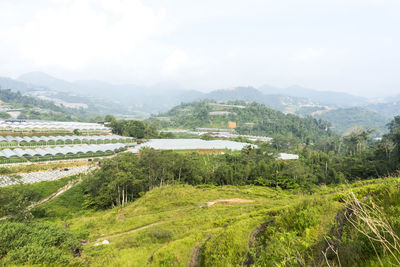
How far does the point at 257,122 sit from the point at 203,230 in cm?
8866

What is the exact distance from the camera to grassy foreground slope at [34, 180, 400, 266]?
15.2 ft

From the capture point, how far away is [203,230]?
919 centimetres

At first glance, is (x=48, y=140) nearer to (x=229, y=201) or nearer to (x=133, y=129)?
(x=133, y=129)

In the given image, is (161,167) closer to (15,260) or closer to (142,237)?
(142,237)

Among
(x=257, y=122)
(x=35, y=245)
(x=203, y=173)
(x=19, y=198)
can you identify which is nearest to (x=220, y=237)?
(x=35, y=245)

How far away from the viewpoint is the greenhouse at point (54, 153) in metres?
33.2

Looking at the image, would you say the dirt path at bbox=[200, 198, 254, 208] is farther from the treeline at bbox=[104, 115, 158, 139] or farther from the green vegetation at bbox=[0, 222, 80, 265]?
the treeline at bbox=[104, 115, 158, 139]

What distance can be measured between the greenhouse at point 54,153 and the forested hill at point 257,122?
2134 inches

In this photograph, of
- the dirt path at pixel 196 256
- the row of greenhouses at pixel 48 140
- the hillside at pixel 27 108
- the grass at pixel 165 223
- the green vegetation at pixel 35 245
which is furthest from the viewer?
the hillside at pixel 27 108

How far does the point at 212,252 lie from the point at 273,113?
10327cm

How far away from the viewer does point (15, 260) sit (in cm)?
573

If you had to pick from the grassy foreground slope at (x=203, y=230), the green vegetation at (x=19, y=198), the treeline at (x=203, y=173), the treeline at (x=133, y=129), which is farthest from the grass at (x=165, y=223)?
the treeline at (x=133, y=129)

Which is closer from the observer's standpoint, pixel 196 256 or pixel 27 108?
pixel 196 256

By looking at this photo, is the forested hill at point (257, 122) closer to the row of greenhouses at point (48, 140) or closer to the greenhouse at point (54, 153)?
the row of greenhouses at point (48, 140)
